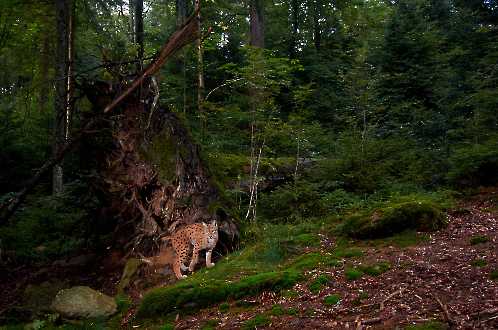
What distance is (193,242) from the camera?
8.27 meters

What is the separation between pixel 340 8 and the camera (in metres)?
26.4

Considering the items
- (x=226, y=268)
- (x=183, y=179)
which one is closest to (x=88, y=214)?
(x=183, y=179)

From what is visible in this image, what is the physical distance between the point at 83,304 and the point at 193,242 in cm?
210

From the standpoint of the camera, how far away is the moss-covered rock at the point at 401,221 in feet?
25.5

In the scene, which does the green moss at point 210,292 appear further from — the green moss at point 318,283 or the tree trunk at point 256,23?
the tree trunk at point 256,23

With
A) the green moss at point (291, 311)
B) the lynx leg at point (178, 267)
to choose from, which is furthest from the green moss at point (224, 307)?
the lynx leg at point (178, 267)

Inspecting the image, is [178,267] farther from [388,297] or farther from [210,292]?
[388,297]

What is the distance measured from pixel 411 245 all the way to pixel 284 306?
260 centimetres

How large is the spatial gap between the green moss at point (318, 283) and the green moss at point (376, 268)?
53 cm

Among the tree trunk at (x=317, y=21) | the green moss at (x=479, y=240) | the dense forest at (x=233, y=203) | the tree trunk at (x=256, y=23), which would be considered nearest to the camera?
the dense forest at (x=233, y=203)

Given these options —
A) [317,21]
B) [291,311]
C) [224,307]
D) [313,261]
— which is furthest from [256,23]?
[291,311]

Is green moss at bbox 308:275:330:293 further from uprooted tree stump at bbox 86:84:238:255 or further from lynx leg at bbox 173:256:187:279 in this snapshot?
uprooted tree stump at bbox 86:84:238:255

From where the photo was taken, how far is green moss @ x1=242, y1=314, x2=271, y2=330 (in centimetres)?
531

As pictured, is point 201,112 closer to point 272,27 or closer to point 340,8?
point 272,27
